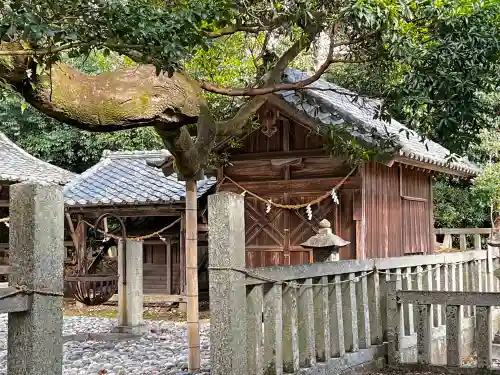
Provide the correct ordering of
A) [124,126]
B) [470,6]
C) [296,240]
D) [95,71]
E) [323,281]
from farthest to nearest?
[95,71] < [296,240] < [470,6] < [323,281] < [124,126]

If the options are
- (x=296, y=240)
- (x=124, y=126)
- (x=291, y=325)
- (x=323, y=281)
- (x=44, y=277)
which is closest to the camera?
(x=44, y=277)

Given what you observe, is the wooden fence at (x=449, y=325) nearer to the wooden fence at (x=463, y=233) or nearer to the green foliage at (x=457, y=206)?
the wooden fence at (x=463, y=233)

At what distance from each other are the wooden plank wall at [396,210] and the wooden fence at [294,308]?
2.46 meters

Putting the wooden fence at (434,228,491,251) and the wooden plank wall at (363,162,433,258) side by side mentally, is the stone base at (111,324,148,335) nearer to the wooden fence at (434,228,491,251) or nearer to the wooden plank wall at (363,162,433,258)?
the wooden plank wall at (363,162,433,258)

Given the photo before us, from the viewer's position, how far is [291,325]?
20.8 feet

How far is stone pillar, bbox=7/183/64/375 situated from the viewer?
12.8 ft

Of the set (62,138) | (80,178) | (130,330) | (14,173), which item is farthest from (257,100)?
(62,138)

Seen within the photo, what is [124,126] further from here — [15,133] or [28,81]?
[15,133]

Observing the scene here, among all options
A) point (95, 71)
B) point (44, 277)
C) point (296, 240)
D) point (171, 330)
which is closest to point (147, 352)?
point (171, 330)

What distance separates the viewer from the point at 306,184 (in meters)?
11.9

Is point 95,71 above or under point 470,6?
above

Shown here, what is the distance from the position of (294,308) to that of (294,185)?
5.72m

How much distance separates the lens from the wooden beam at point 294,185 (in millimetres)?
11547

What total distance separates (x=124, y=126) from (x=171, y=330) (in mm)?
7952
